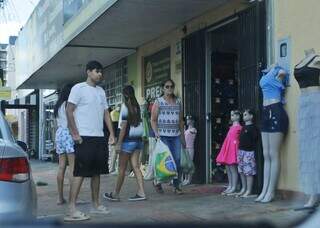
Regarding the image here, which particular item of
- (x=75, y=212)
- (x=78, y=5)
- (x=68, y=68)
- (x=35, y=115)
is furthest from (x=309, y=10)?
(x=35, y=115)

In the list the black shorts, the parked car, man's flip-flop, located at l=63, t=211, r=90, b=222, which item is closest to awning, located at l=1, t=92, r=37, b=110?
the black shorts

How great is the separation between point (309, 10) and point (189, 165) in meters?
3.00

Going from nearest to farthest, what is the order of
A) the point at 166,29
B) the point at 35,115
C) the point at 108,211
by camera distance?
the point at 108,211 → the point at 166,29 → the point at 35,115

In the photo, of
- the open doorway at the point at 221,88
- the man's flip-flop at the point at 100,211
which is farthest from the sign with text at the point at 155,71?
the man's flip-flop at the point at 100,211

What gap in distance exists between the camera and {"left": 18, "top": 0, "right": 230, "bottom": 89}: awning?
9211 mm

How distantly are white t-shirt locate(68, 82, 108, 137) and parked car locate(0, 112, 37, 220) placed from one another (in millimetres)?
1744

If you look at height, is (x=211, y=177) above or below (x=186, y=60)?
below

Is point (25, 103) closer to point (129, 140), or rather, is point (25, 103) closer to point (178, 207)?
point (129, 140)

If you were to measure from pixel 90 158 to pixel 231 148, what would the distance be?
8.15ft

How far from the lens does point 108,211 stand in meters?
7.06

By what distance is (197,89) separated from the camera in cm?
995

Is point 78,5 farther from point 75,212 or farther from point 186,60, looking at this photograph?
point 75,212

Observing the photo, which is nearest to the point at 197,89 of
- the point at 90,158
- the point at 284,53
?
the point at 284,53

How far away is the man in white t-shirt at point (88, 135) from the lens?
659cm
